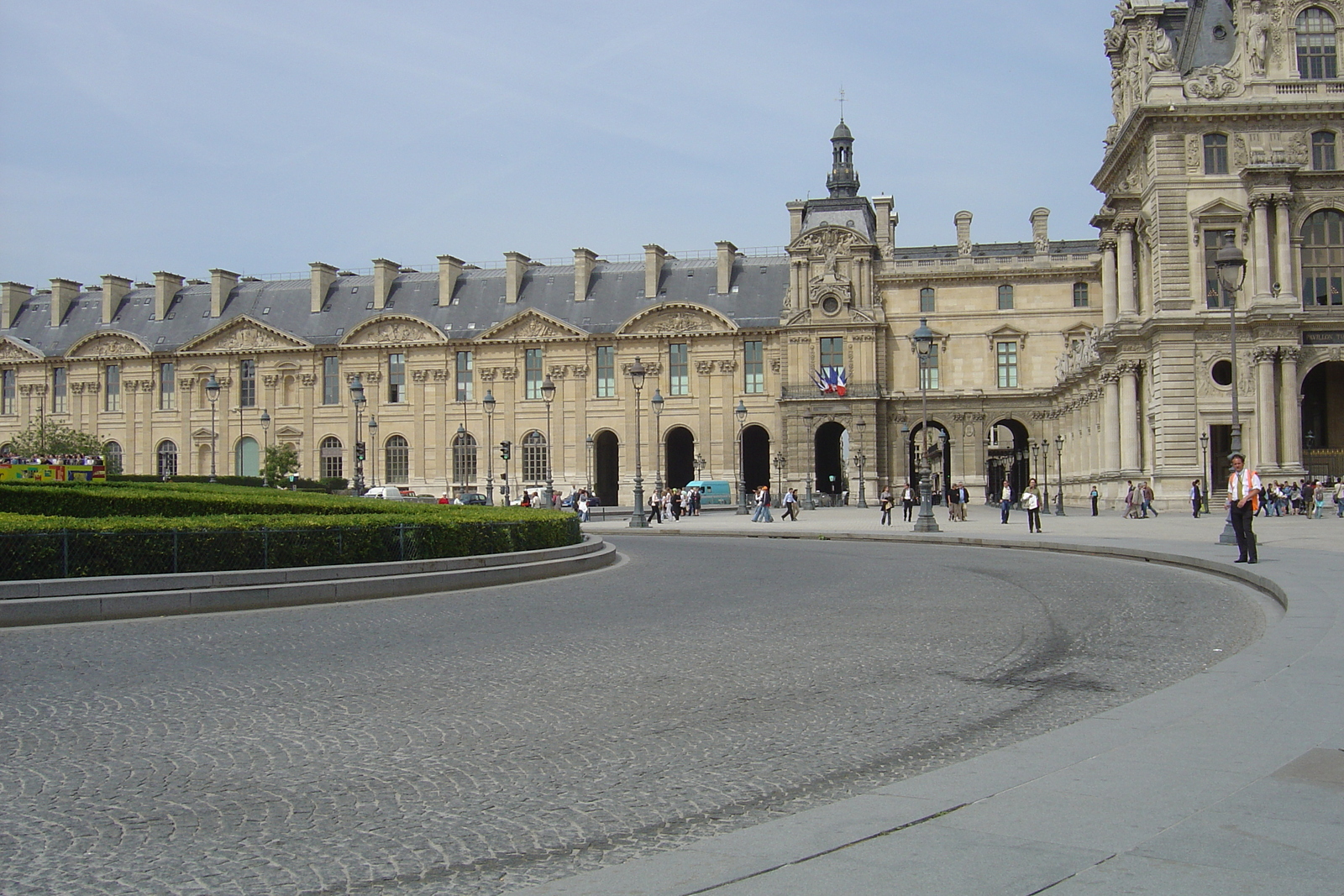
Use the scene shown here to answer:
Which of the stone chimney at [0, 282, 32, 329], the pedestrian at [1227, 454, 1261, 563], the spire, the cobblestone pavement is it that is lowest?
the cobblestone pavement

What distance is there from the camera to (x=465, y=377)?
77750mm

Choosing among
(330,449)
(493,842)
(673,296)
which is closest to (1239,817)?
(493,842)

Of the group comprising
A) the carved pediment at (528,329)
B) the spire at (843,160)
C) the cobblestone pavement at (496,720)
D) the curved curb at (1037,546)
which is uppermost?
the spire at (843,160)

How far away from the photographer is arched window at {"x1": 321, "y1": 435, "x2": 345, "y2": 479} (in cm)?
7925

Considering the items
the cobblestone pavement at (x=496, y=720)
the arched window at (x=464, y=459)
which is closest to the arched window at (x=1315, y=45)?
the cobblestone pavement at (x=496, y=720)

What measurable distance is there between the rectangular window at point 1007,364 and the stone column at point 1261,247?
1140 inches

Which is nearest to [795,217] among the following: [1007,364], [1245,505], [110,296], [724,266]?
[724,266]

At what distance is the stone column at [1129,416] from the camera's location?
149 ft

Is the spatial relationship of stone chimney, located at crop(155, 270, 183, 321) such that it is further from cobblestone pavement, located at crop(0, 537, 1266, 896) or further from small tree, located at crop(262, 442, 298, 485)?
cobblestone pavement, located at crop(0, 537, 1266, 896)

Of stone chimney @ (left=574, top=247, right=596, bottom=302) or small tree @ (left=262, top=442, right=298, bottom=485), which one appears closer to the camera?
small tree @ (left=262, top=442, right=298, bottom=485)

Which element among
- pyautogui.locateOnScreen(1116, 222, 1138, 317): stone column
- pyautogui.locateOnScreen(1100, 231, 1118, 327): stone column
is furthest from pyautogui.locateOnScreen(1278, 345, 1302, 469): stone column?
pyautogui.locateOnScreen(1100, 231, 1118, 327): stone column

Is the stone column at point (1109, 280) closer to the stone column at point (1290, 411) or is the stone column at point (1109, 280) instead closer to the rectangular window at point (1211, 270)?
the rectangular window at point (1211, 270)

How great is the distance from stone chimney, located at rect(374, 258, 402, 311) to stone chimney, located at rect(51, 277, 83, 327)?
23.8 metres

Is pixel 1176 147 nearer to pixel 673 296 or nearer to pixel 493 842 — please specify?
pixel 673 296
